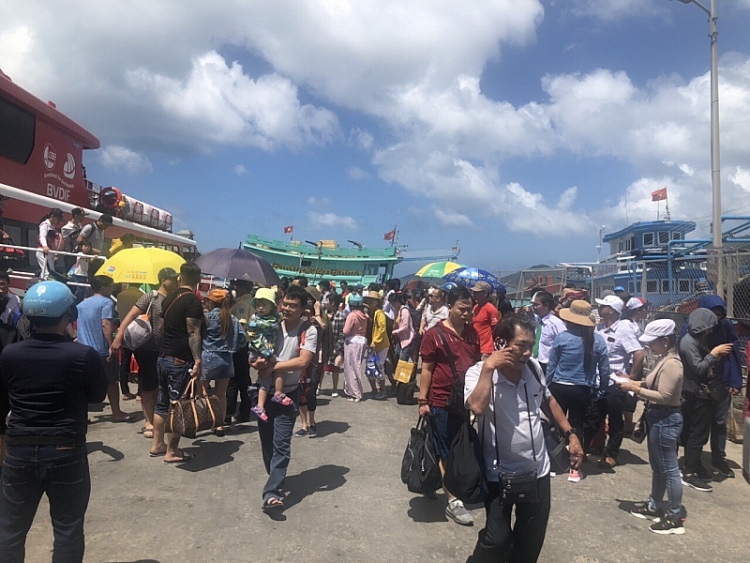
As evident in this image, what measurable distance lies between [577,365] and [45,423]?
4513 millimetres

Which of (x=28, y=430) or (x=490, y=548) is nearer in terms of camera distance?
(x=28, y=430)

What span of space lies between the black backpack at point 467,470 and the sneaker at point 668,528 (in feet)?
6.46

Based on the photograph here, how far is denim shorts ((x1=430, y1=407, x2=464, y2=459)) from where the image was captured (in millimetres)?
4336

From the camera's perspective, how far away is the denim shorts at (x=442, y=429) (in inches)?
171

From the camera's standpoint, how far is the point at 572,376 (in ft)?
17.4

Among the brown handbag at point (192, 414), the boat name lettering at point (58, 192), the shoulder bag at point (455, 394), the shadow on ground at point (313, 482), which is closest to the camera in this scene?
the shoulder bag at point (455, 394)

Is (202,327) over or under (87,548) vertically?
over

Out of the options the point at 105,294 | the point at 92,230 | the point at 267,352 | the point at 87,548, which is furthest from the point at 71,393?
the point at 92,230

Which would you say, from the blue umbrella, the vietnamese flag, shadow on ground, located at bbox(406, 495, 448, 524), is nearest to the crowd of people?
shadow on ground, located at bbox(406, 495, 448, 524)

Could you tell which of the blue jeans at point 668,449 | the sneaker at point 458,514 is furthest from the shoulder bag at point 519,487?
the blue jeans at point 668,449

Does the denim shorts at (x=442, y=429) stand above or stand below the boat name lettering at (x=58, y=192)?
below

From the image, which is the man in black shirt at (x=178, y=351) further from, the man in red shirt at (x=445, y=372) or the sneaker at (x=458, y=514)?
the sneaker at (x=458, y=514)

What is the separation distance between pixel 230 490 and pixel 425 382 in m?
2.08

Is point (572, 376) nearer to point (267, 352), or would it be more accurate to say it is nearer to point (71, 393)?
point (267, 352)
